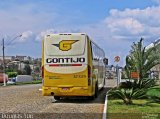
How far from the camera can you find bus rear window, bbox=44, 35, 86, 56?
2189cm

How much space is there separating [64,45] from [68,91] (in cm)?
239

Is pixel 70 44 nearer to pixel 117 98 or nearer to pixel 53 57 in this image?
pixel 53 57

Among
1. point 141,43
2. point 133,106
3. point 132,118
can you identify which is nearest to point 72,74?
point 133,106

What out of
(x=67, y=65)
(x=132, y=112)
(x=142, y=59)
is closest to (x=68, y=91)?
(x=67, y=65)

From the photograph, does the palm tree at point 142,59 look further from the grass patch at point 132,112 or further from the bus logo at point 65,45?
the grass patch at point 132,112

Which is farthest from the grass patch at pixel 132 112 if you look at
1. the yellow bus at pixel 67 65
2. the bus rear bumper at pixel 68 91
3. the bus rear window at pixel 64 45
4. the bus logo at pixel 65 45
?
the bus logo at pixel 65 45

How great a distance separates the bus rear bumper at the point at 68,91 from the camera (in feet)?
71.7

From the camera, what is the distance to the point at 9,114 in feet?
52.2

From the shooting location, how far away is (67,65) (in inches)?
866

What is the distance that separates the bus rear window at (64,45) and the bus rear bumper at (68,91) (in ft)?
5.84

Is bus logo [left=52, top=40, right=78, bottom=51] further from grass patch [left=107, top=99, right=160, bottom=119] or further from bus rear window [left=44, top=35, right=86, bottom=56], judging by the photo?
grass patch [left=107, top=99, right=160, bottom=119]

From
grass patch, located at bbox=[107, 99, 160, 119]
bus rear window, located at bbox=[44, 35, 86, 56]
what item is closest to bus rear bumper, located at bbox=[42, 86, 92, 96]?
bus rear window, located at bbox=[44, 35, 86, 56]

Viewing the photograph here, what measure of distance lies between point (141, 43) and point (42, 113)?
69.7 feet

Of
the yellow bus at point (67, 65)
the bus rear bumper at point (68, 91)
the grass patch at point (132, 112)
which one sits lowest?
the grass patch at point (132, 112)
